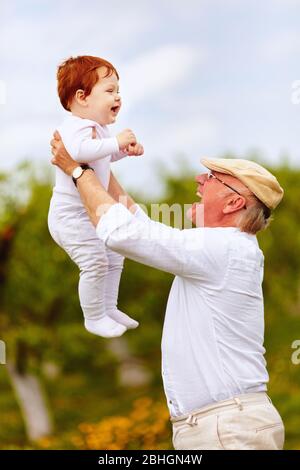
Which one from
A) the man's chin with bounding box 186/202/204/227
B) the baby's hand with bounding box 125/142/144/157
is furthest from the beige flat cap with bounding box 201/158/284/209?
the baby's hand with bounding box 125/142/144/157

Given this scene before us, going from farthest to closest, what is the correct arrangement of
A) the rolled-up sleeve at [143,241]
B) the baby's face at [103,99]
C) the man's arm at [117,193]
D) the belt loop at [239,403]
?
the man's arm at [117,193], the baby's face at [103,99], the belt loop at [239,403], the rolled-up sleeve at [143,241]

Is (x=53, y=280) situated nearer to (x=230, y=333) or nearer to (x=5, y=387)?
(x=5, y=387)

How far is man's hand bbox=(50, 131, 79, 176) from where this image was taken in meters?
3.96

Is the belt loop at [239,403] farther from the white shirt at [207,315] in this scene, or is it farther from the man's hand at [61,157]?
the man's hand at [61,157]

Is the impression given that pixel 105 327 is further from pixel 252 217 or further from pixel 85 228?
pixel 252 217

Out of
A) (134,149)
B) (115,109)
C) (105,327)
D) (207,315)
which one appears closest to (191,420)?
(207,315)

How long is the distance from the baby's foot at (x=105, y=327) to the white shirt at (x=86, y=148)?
629 mm

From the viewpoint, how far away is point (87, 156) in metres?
3.91

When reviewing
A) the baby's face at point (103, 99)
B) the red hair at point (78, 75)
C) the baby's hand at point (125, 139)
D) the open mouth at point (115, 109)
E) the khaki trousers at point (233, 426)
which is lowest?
the khaki trousers at point (233, 426)

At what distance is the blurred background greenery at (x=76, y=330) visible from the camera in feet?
49.2

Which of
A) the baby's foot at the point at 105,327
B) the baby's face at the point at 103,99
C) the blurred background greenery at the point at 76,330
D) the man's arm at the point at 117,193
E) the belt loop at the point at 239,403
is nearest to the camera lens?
the belt loop at the point at 239,403

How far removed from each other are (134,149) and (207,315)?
2.74ft

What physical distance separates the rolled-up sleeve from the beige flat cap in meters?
0.42

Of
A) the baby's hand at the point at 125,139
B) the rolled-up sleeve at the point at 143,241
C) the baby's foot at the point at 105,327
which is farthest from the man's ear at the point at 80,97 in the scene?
the baby's foot at the point at 105,327
